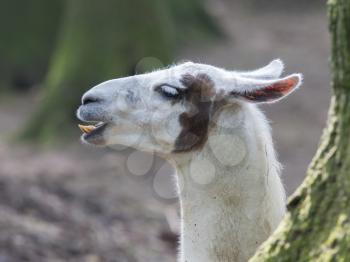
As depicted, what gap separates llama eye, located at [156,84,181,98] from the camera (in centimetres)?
561

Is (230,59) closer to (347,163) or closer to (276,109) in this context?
(276,109)

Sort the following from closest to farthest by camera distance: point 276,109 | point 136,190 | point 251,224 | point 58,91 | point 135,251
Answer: point 251,224, point 135,251, point 136,190, point 58,91, point 276,109

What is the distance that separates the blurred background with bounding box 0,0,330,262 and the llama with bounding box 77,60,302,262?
3289 mm

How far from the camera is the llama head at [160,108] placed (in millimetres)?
5555

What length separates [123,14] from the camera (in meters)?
14.5

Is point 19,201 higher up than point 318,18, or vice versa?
point 318,18

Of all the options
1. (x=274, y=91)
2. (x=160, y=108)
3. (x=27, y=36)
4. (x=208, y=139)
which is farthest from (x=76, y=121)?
(x=274, y=91)

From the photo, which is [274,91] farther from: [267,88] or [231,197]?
[231,197]

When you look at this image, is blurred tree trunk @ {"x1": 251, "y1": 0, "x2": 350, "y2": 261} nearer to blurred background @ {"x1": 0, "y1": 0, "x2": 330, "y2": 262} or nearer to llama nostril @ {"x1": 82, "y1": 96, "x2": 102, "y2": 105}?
llama nostril @ {"x1": 82, "y1": 96, "x2": 102, "y2": 105}

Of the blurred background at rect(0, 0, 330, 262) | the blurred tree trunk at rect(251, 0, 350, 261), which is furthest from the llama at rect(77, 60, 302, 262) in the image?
the blurred background at rect(0, 0, 330, 262)

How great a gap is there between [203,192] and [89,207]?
5564 millimetres

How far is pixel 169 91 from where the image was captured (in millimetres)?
5609

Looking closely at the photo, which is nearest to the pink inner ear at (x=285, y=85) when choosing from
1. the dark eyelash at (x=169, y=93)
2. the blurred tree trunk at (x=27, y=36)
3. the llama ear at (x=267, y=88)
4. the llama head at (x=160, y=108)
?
the llama ear at (x=267, y=88)

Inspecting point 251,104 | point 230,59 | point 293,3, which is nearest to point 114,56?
point 230,59
